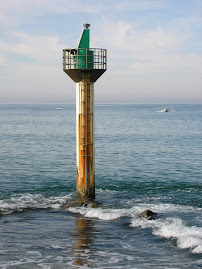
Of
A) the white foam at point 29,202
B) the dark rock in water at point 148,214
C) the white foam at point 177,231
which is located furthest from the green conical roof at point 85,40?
the white foam at point 177,231

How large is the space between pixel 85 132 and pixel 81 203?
451 cm

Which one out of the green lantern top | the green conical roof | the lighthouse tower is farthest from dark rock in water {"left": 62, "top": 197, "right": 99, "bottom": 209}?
the green conical roof

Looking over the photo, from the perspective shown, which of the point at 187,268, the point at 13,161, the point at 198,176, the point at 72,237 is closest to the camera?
the point at 187,268

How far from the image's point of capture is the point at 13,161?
42125 millimetres

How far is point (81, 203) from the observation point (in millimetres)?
24391

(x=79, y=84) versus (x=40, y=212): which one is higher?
(x=79, y=84)

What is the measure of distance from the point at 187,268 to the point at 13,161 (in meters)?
29.9

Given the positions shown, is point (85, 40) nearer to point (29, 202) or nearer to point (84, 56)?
point (84, 56)

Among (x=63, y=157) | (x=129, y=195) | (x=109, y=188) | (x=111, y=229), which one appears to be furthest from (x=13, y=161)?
(x=111, y=229)

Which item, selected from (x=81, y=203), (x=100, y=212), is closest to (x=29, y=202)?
(x=81, y=203)

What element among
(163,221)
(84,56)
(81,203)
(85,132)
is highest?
(84,56)

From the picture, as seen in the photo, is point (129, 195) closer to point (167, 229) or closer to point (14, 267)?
point (167, 229)

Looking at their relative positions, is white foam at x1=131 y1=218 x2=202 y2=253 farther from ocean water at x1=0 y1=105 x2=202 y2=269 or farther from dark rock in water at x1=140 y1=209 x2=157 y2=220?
dark rock in water at x1=140 y1=209 x2=157 y2=220

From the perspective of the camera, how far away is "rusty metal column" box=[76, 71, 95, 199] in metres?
24.1
